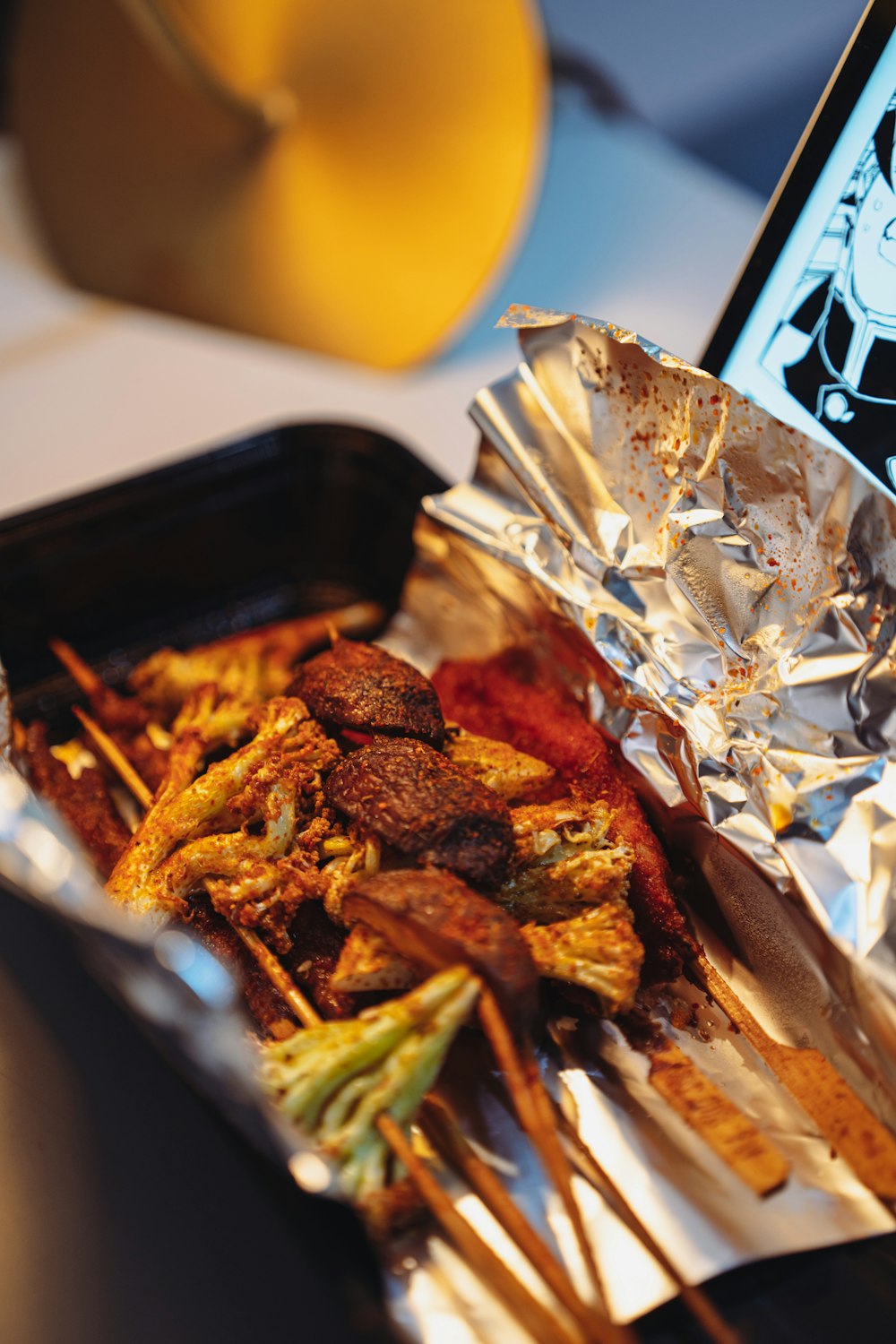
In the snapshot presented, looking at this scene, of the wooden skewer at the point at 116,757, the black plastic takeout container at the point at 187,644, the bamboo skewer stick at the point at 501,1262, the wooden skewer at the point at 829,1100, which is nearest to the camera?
the bamboo skewer stick at the point at 501,1262

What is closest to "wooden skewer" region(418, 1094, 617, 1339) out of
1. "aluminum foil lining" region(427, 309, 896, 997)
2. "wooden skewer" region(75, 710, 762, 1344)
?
"wooden skewer" region(75, 710, 762, 1344)

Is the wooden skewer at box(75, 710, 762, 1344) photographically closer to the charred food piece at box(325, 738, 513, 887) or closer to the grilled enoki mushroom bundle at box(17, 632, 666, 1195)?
the grilled enoki mushroom bundle at box(17, 632, 666, 1195)

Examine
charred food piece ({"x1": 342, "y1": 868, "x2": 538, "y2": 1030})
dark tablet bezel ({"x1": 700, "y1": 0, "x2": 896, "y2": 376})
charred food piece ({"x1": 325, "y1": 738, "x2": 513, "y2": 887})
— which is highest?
dark tablet bezel ({"x1": 700, "y1": 0, "x2": 896, "y2": 376})

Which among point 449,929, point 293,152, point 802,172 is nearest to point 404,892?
point 449,929

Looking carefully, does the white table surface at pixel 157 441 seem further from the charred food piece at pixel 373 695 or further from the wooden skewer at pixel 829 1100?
the wooden skewer at pixel 829 1100

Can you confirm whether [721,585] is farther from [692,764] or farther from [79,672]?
[79,672]

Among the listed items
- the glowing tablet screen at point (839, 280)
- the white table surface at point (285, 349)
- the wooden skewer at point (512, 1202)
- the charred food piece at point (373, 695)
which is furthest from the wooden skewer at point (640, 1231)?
the white table surface at point (285, 349)

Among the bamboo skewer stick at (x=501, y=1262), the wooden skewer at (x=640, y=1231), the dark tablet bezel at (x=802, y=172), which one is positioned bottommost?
the wooden skewer at (x=640, y=1231)
